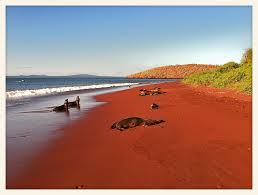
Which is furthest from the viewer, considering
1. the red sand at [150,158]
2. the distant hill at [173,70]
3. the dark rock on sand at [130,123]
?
the distant hill at [173,70]

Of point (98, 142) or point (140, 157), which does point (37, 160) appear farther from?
point (140, 157)

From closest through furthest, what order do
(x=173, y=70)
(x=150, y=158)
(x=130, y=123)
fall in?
(x=150, y=158) → (x=130, y=123) → (x=173, y=70)

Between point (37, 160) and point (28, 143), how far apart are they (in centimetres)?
134

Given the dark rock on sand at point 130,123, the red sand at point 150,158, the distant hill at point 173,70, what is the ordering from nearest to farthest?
1. the red sand at point 150,158
2. the dark rock on sand at point 130,123
3. the distant hill at point 173,70

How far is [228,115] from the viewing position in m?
8.88

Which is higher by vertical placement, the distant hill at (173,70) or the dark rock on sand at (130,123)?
the distant hill at (173,70)

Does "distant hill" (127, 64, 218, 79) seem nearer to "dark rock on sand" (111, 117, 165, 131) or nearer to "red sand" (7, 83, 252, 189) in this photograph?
"dark rock on sand" (111, 117, 165, 131)

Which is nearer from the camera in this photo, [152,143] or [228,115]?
[152,143]

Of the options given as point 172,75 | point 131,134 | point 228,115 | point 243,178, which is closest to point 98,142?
point 131,134

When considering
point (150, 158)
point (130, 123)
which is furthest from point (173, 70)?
point (150, 158)

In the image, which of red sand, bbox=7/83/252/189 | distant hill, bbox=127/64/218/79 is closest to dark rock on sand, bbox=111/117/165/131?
red sand, bbox=7/83/252/189

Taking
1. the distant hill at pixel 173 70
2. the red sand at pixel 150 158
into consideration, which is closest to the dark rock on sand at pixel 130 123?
the red sand at pixel 150 158

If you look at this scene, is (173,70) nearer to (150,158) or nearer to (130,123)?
(130,123)

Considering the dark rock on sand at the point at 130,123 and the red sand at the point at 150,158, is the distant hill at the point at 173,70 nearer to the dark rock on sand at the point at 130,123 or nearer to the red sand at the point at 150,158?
the dark rock on sand at the point at 130,123
